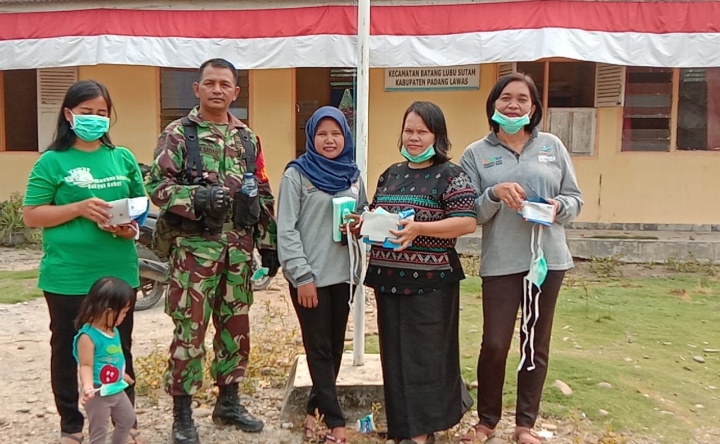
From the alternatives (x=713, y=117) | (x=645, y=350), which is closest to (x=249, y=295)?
(x=645, y=350)

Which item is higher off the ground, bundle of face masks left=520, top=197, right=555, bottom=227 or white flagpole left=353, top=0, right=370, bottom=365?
white flagpole left=353, top=0, right=370, bottom=365

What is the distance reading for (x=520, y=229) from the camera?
3035mm

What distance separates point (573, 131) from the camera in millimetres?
8797

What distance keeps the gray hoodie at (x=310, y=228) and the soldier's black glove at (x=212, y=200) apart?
0.84 feet

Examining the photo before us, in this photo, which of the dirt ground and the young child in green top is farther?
the dirt ground

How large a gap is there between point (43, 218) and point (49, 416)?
54.6 inches

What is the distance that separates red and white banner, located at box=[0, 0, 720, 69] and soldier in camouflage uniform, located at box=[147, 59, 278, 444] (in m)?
4.82

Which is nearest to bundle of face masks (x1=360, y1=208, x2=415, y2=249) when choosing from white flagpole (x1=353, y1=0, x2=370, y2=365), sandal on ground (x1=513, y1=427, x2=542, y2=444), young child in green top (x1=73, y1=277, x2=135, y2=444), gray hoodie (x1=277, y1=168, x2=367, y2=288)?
gray hoodie (x1=277, y1=168, x2=367, y2=288)

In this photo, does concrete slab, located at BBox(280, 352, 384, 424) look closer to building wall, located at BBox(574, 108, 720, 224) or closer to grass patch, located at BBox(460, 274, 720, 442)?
grass patch, located at BBox(460, 274, 720, 442)

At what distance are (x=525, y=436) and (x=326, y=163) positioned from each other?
5.26 feet

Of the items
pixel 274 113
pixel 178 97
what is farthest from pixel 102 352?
pixel 178 97

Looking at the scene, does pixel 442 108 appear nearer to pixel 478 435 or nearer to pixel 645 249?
pixel 645 249

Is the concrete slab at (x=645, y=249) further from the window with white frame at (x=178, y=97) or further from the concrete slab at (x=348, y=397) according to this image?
the concrete slab at (x=348, y=397)

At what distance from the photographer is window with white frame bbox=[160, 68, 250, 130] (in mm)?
9336
